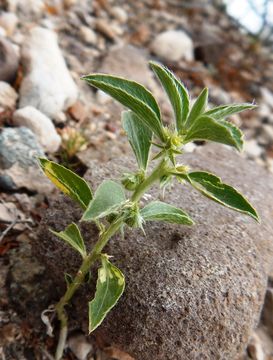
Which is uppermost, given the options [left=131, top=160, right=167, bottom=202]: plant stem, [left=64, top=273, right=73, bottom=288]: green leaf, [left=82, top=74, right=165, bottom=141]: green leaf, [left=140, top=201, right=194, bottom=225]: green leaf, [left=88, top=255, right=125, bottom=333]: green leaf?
[left=82, top=74, right=165, bottom=141]: green leaf

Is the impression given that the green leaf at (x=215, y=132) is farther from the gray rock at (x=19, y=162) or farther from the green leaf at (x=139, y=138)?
the gray rock at (x=19, y=162)

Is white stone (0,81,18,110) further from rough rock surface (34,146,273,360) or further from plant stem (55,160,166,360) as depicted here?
plant stem (55,160,166,360)

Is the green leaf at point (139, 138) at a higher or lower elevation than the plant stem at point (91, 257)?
higher

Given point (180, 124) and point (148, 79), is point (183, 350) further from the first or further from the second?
point (148, 79)

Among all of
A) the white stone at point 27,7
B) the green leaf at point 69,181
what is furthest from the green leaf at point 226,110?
the white stone at point 27,7

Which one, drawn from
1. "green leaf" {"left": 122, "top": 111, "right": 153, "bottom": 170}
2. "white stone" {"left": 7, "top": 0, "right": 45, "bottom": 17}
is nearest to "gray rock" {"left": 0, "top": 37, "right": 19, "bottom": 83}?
"white stone" {"left": 7, "top": 0, "right": 45, "bottom": 17}

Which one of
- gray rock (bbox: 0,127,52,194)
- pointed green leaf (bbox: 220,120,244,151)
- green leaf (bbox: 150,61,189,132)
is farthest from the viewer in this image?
gray rock (bbox: 0,127,52,194)
